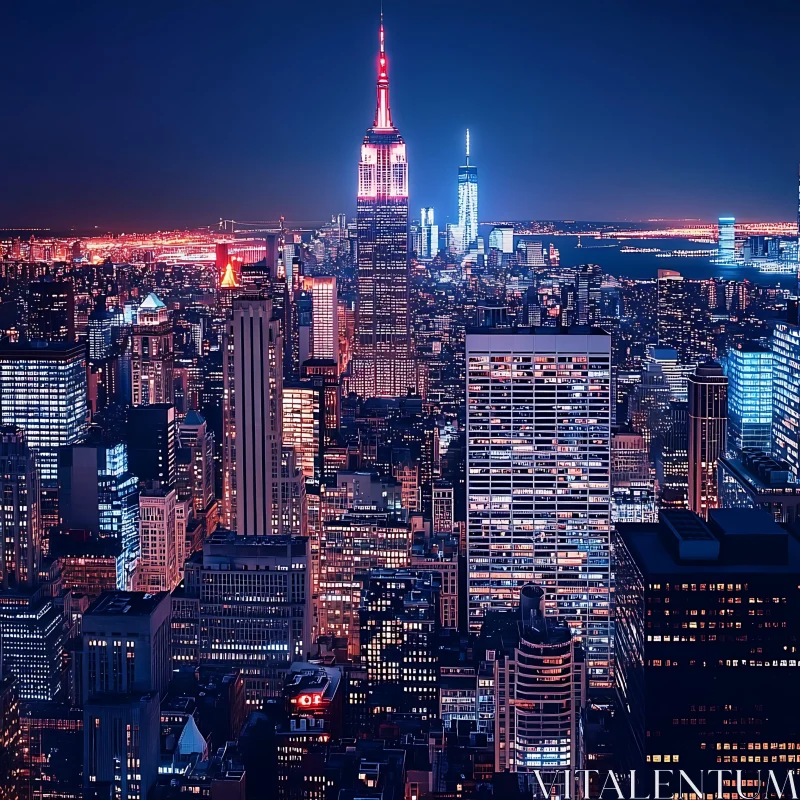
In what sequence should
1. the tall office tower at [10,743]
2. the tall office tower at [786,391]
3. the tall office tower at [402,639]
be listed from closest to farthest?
1. the tall office tower at [10,743]
2. the tall office tower at [402,639]
3. the tall office tower at [786,391]

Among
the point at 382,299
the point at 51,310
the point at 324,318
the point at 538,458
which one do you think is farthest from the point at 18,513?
the point at 382,299

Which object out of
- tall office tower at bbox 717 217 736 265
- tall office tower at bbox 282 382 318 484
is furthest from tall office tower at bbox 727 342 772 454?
tall office tower at bbox 282 382 318 484

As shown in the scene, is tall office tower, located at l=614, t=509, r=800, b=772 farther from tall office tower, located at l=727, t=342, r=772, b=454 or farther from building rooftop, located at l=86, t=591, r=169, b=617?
tall office tower, located at l=727, t=342, r=772, b=454

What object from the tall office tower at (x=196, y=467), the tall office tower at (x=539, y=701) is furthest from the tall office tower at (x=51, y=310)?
the tall office tower at (x=539, y=701)

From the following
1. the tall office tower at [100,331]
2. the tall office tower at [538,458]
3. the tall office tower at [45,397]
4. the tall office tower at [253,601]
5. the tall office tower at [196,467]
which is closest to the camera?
the tall office tower at [253,601]

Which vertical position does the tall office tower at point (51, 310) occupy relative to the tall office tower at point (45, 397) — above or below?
above

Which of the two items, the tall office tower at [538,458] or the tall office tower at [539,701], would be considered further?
the tall office tower at [538,458]

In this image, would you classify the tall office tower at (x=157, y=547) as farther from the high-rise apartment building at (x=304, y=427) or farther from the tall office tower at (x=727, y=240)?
the tall office tower at (x=727, y=240)
